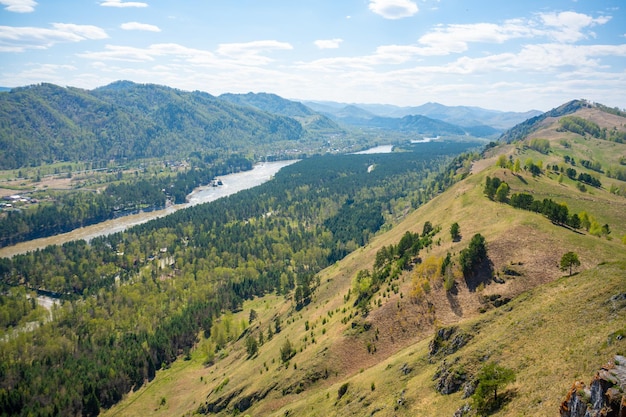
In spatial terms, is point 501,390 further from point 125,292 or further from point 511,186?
point 125,292

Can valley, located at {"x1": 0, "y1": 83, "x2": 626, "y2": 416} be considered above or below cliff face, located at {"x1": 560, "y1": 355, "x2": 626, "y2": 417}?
below

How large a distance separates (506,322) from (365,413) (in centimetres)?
2873

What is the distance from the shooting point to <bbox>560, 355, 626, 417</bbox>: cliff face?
108 ft

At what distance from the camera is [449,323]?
276 feet

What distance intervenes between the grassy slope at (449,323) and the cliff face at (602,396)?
3916 mm

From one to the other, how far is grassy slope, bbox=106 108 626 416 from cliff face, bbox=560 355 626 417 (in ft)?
12.8

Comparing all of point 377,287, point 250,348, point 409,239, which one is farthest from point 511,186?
point 250,348

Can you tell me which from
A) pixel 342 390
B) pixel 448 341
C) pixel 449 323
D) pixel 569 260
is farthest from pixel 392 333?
pixel 569 260

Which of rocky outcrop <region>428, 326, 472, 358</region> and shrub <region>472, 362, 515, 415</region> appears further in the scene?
rocky outcrop <region>428, 326, 472, 358</region>

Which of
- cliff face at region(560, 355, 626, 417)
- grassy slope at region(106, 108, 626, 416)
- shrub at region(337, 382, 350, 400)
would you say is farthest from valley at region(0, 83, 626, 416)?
cliff face at region(560, 355, 626, 417)

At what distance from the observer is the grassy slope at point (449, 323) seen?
50.4 metres

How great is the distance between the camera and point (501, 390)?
157 feet

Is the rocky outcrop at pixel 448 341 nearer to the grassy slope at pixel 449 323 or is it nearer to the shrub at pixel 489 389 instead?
the grassy slope at pixel 449 323

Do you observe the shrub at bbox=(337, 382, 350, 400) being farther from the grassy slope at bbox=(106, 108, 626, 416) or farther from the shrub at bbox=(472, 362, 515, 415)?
the shrub at bbox=(472, 362, 515, 415)
